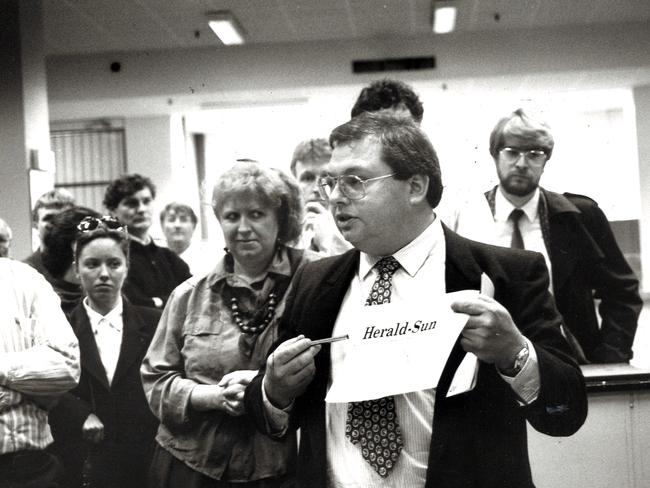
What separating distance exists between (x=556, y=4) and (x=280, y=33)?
29.0 inches

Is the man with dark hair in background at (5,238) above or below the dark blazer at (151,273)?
above

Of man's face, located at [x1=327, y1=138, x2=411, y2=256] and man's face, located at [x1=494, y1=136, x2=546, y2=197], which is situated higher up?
man's face, located at [x1=494, y1=136, x2=546, y2=197]

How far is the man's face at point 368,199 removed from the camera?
115 centimetres

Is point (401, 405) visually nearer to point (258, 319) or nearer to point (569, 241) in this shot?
point (258, 319)

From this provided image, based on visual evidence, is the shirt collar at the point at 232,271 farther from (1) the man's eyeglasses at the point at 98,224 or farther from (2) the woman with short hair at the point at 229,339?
(1) the man's eyeglasses at the point at 98,224

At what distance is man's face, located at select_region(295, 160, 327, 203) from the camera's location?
6.41ft

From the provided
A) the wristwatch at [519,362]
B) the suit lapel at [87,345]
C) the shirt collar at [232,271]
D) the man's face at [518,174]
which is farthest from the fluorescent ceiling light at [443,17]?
the suit lapel at [87,345]

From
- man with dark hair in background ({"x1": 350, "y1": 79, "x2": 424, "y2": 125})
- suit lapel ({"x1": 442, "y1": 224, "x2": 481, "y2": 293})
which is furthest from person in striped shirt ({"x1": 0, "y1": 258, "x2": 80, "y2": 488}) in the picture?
suit lapel ({"x1": 442, "y1": 224, "x2": 481, "y2": 293})

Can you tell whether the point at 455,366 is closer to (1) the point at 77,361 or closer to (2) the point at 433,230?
(2) the point at 433,230

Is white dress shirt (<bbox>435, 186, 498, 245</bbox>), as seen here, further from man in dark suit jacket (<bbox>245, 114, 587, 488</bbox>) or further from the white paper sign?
the white paper sign

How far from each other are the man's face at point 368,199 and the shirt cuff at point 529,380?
29 cm

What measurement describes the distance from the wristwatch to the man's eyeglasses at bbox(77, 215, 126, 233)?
42.5 inches

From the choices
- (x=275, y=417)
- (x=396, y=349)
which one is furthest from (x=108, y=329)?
(x=396, y=349)

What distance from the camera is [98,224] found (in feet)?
5.78
